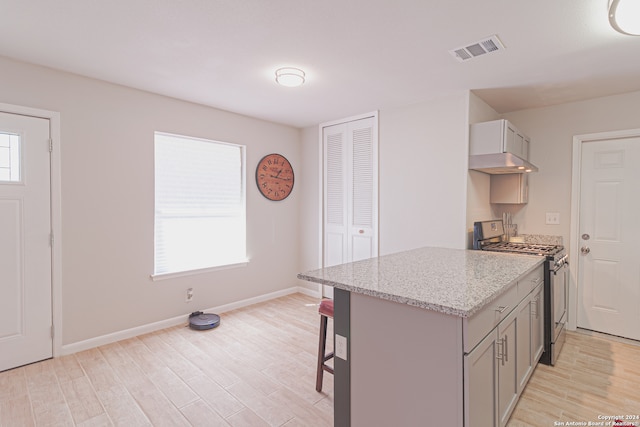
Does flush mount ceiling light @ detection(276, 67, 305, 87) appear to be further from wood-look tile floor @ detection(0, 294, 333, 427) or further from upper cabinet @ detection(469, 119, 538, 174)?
wood-look tile floor @ detection(0, 294, 333, 427)

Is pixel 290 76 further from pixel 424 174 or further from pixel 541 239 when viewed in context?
pixel 541 239

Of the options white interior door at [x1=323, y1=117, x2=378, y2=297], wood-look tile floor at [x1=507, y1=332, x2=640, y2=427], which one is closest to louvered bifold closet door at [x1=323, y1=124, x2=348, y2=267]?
white interior door at [x1=323, y1=117, x2=378, y2=297]

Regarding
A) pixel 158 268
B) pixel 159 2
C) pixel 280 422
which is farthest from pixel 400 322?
pixel 158 268

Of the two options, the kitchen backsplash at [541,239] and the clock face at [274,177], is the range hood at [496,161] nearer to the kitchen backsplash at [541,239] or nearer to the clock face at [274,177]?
the kitchen backsplash at [541,239]

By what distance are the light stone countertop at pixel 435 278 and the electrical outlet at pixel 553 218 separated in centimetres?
136

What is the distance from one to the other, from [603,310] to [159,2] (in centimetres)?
479

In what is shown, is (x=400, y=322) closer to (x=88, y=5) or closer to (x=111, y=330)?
(x=88, y=5)

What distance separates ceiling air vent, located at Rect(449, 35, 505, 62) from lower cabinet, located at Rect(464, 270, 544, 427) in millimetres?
1810

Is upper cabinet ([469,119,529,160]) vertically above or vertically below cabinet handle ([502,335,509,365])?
above

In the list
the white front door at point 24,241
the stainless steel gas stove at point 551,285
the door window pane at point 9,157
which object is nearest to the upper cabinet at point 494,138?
the stainless steel gas stove at point 551,285

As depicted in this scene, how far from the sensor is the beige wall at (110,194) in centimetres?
288

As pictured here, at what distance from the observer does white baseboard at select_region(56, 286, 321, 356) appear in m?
2.95

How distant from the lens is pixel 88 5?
191cm

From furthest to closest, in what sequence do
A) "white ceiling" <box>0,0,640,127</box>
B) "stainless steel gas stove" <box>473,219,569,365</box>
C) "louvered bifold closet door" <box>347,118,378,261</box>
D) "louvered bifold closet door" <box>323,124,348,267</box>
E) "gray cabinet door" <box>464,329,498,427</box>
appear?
"louvered bifold closet door" <box>323,124,348,267</box> < "louvered bifold closet door" <box>347,118,378,261</box> < "stainless steel gas stove" <box>473,219,569,365</box> < "white ceiling" <box>0,0,640,127</box> < "gray cabinet door" <box>464,329,498,427</box>
